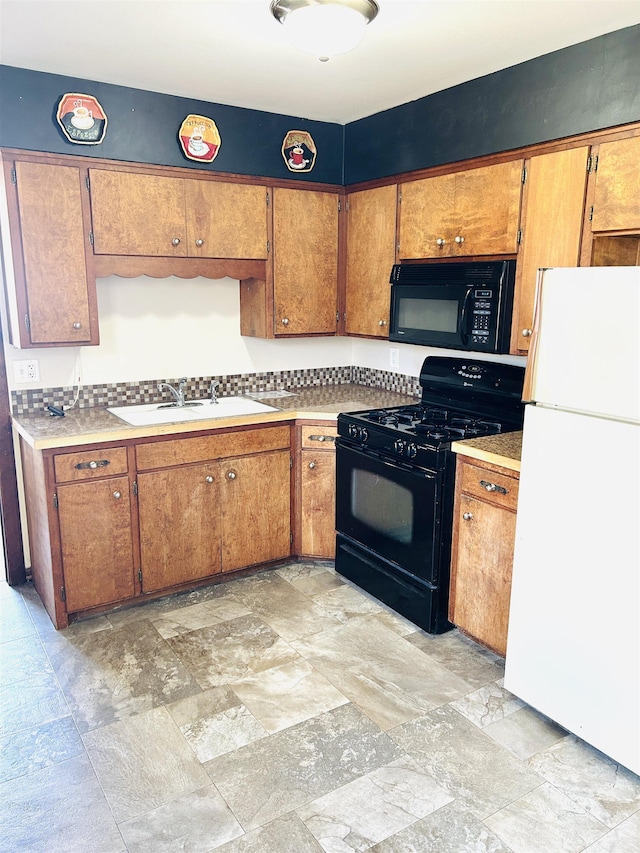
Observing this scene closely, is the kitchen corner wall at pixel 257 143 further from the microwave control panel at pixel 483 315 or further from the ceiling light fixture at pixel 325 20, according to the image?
the ceiling light fixture at pixel 325 20

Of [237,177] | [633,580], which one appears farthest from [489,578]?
[237,177]

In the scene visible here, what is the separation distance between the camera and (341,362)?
13.8 feet

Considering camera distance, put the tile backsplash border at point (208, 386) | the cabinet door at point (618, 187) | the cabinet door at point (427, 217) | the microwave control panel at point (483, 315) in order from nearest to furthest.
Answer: the cabinet door at point (618, 187), the microwave control panel at point (483, 315), the cabinet door at point (427, 217), the tile backsplash border at point (208, 386)

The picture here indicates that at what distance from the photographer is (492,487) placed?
248 cm

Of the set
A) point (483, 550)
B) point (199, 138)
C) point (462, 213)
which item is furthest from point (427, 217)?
point (483, 550)

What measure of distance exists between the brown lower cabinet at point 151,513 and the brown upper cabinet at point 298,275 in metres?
0.69

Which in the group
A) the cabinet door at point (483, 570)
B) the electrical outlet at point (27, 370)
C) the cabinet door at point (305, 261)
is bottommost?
the cabinet door at point (483, 570)

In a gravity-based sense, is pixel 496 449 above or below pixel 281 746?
above

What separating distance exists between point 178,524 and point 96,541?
1.27 ft

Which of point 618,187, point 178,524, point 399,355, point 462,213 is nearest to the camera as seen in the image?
point 618,187

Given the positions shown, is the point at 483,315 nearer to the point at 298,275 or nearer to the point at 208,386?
the point at 298,275

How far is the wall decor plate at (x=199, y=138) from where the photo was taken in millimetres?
3119

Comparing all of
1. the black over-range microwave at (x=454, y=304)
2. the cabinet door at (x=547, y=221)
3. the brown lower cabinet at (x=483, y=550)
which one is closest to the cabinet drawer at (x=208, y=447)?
the black over-range microwave at (x=454, y=304)

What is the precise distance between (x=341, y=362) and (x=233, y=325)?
81 centimetres
